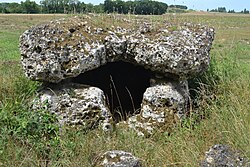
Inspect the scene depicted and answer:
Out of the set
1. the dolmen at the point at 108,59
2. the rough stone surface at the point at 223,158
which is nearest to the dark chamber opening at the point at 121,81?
the dolmen at the point at 108,59

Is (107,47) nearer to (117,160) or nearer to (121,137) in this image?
(121,137)

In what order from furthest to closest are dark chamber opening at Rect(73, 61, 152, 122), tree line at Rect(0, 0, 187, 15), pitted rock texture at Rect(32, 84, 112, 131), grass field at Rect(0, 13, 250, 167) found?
tree line at Rect(0, 0, 187, 15) → dark chamber opening at Rect(73, 61, 152, 122) → pitted rock texture at Rect(32, 84, 112, 131) → grass field at Rect(0, 13, 250, 167)

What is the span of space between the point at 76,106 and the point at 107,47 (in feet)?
3.16

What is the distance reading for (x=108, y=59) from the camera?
560 cm

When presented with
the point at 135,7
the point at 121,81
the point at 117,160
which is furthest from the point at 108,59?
the point at 117,160

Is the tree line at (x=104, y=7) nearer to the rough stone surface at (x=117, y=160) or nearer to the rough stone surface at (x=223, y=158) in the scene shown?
the rough stone surface at (x=117, y=160)

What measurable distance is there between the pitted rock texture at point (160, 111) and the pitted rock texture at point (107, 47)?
0.89 feet

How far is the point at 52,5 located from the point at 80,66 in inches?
122

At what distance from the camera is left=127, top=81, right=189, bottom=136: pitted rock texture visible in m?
5.36

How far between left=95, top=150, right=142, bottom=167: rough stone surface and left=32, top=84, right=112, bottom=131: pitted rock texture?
1.11m

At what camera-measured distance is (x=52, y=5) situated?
7812mm

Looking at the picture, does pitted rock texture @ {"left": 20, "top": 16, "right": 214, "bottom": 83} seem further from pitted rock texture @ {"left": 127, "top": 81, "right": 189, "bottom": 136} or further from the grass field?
the grass field

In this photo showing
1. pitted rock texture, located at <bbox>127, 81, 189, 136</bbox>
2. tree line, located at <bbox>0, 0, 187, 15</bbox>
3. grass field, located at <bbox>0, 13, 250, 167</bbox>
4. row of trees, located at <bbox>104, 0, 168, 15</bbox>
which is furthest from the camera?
row of trees, located at <bbox>104, 0, 168, 15</bbox>

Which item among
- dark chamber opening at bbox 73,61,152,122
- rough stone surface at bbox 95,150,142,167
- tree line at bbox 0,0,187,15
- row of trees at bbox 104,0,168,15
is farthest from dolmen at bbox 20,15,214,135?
rough stone surface at bbox 95,150,142,167
